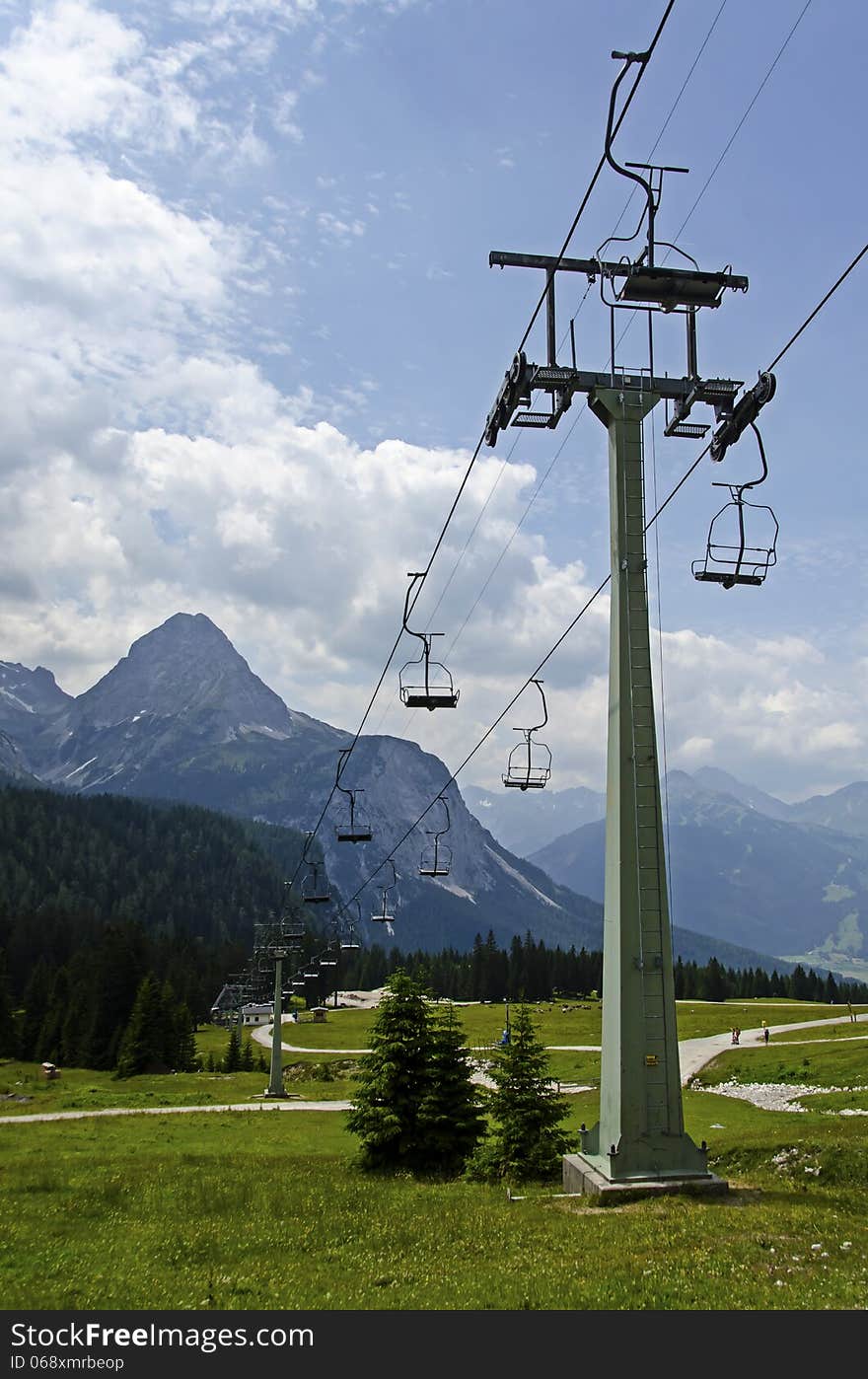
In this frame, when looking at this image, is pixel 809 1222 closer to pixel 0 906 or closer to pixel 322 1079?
pixel 322 1079

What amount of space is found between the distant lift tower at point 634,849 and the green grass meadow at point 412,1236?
39.5 inches

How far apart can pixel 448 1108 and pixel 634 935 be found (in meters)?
11.0

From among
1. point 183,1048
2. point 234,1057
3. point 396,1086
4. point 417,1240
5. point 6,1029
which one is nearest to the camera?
point 417,1240

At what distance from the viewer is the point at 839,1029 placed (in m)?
83.6

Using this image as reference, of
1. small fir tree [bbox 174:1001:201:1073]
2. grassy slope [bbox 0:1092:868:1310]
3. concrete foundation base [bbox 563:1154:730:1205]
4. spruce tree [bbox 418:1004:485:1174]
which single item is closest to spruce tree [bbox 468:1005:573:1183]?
grassy slope [bbox 0:1092:868:1310]

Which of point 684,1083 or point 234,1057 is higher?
point 684,1083

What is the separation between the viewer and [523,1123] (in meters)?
24.7

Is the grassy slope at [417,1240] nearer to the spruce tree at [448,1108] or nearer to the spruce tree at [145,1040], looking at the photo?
the spruce tree at [448,1108]

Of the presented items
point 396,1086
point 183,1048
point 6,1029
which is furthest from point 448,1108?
point 6,1029

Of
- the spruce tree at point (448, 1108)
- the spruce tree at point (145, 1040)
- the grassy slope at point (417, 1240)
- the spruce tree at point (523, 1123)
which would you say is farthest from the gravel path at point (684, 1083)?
the spruce tree at point (145, 1040)

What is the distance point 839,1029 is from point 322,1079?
42.3 metres

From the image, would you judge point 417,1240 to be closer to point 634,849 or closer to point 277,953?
point 634,849

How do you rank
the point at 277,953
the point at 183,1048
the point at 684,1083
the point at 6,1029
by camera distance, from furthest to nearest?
the point at 6,1029 → the point at 183,1048 → the point at 277,953 → the point at 684,1083
